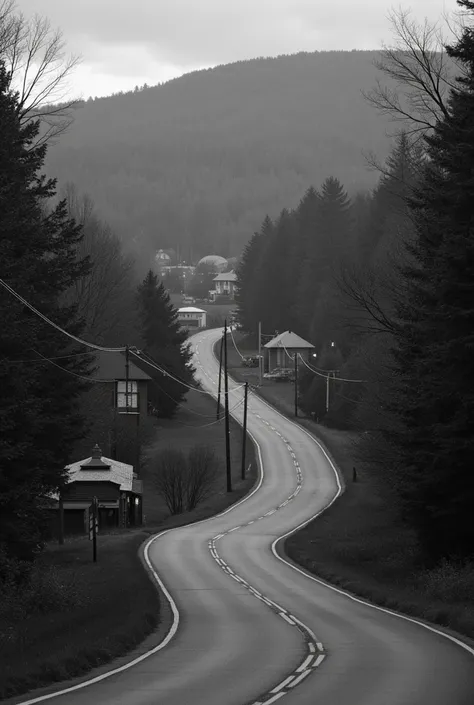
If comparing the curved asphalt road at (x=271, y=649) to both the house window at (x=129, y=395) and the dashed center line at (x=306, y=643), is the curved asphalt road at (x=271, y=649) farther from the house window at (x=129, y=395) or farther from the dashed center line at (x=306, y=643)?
the house window at (x=129, y=395)

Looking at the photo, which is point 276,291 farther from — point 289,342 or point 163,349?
point 163,349

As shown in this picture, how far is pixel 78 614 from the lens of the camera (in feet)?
78.0

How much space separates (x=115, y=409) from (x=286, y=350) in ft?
154

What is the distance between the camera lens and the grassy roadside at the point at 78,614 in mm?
16381

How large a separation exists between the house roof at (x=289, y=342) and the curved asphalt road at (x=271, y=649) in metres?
71.2

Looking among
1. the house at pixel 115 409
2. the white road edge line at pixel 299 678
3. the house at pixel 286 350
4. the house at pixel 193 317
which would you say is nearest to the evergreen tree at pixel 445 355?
the white road edge line at pixel 299 678

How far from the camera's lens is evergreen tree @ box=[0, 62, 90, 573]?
1062 inches

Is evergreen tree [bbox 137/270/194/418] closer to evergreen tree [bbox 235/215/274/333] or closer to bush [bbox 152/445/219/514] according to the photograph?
bush [bbox 152/445/219/514]

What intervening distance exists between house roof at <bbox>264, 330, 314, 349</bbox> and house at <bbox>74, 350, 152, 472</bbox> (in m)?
31.0

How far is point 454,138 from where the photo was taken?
2902 cm

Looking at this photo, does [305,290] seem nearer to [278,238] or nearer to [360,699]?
[278,238]

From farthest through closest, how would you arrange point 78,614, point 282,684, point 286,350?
point 286,350 < point 78,614 < point 282,684

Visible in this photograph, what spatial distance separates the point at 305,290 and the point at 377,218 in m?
17.9

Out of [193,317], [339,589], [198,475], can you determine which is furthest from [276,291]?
[339,589]
